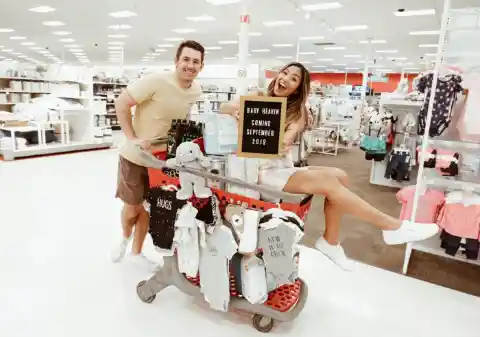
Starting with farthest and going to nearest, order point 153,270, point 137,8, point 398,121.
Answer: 1. point 137,8
2. point 398,121
3. point 153,270

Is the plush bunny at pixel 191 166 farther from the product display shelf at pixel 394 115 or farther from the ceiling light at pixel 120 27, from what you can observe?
the ceiling light at pixel 120 27

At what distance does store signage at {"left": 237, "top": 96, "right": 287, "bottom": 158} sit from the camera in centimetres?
161

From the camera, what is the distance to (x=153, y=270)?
2.59m

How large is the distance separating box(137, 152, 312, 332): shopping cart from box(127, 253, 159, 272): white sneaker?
41 centimetres

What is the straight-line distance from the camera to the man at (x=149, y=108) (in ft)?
7.02

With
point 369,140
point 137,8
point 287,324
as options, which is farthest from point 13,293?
point 137,8

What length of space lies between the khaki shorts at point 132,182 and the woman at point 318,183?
766 mm

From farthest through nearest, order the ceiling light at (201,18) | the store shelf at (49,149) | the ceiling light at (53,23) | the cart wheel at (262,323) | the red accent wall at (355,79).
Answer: the red accent wall at (355,79) → the ceiling light at (53,23) → the ceiling light at (201,18) → the store shelf at (49,149) → the cart wheel at (262,323)

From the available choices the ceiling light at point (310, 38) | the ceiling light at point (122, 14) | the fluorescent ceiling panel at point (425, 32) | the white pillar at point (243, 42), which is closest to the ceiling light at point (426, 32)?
the fluorescent ceiling panel at point (425, 32)

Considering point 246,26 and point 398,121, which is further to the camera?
point 246,26

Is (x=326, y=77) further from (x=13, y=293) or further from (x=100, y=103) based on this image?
(x=13, y=293)

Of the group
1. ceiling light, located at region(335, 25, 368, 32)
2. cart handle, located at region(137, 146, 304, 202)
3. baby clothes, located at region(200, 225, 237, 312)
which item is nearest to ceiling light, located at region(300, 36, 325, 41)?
ceiling light, located at region(335, 25, 368, 32)

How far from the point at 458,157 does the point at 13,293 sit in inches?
138

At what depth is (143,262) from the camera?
8.52 feet
